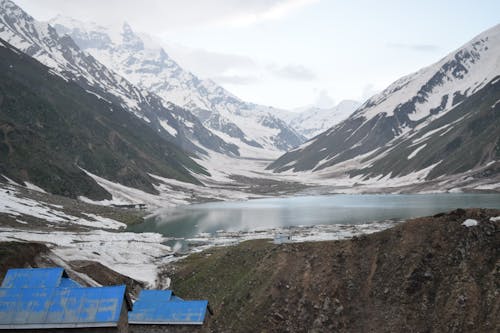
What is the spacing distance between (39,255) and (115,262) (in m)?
21.0

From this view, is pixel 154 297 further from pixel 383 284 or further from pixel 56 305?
pixel 383 284

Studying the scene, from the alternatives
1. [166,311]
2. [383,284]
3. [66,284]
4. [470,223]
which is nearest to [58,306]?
[66,284]

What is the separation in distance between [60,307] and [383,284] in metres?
27.0

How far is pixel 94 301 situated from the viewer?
34.4 meters

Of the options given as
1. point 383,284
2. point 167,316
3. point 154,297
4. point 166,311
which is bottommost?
point 167,316

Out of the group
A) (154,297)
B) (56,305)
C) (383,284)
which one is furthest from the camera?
(383,284)

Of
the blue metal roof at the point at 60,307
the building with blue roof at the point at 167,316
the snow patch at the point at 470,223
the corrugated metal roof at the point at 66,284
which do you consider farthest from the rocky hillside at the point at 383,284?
the corrugated metal roof at the point at 66,284

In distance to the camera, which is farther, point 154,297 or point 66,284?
point 154,297

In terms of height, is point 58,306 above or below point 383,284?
below

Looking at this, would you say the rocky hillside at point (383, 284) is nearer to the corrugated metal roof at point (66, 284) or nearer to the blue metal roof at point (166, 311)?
the blue metal roof at point (166, 311)

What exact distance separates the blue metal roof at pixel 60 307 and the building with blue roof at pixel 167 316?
25.6 feet

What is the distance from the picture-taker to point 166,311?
42219 millimetres

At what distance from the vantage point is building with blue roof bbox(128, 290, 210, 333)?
136 ft

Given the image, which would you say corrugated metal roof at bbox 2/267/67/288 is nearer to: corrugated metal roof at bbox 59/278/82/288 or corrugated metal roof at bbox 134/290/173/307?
corrugated metal roof at bbox 59/278/82/288
